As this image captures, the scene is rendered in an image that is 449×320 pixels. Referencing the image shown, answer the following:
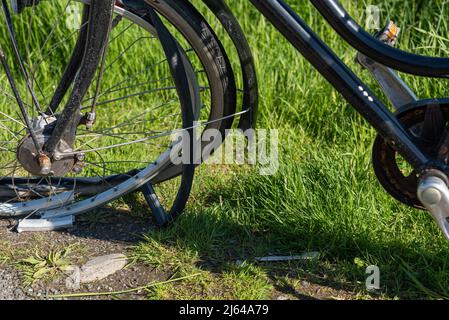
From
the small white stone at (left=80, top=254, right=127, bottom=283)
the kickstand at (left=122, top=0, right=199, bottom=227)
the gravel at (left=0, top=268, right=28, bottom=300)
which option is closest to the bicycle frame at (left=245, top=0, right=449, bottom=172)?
the kickstand at (left=122, top=0, right=199, bottom=227)

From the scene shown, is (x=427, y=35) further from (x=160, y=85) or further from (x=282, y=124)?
(x=160, y=85)

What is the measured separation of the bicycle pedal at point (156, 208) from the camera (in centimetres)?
338

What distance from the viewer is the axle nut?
9.25 ft

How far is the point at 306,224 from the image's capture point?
3340mm

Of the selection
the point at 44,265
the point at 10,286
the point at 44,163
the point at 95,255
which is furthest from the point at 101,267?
the point at 44,163

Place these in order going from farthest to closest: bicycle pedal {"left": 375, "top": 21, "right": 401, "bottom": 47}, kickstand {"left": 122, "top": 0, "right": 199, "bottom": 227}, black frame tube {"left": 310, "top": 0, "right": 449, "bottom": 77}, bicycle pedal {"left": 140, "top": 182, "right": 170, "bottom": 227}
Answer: bicycle pedal {"left": 140, "top": 182, "right": 170, "bottom": 227}, kickstand {"left": 122, "top": 0, "right": 199, "bottom": 227}, bicycle pedal {"left": 375, "top": 21, "right": 401, "bottom": 47}, black frame tube {"left": 310, "top": 0, "right": 449, "bottom": 77}

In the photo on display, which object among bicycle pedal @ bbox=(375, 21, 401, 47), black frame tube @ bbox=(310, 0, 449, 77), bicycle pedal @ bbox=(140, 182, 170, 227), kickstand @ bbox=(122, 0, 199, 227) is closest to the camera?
black frame tube @ bbox=(310, 0, 449, 77)

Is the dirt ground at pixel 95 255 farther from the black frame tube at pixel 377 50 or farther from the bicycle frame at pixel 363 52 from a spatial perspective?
the black frame tube at pixel 377 50

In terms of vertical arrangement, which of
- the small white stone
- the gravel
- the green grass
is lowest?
the gravel

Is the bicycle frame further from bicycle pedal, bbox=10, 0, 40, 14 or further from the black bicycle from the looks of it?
bicycle pedal, bbox=10, 0, 40, 14

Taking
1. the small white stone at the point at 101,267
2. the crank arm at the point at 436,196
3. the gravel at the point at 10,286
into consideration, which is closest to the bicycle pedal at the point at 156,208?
the small white stone at the point at 101,267

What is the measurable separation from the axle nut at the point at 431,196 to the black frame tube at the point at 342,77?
0.29 ft

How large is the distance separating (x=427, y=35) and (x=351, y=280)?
5.40 feet

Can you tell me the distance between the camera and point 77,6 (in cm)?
445
